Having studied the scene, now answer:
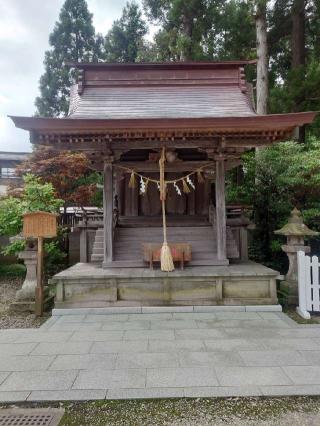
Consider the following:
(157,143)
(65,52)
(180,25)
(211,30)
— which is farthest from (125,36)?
(157,143)

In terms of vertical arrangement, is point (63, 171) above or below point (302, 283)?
above

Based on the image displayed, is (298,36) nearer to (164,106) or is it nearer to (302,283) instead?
(164,106)

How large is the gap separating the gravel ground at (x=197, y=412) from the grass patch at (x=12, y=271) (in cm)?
817

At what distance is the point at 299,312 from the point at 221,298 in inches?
60.4

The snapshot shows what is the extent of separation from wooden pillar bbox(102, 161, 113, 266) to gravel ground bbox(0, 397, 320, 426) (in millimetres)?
4393

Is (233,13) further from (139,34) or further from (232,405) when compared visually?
(232,405)

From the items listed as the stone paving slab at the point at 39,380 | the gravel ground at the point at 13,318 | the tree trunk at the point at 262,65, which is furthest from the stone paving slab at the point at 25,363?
the tree trunk at the point at 262,65

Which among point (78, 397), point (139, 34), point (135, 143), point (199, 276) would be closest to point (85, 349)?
point (78, 397)

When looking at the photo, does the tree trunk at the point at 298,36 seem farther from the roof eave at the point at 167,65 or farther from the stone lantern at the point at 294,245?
the stone lantern at the point at 294,245

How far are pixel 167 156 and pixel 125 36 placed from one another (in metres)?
23.5

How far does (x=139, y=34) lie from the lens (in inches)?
1061

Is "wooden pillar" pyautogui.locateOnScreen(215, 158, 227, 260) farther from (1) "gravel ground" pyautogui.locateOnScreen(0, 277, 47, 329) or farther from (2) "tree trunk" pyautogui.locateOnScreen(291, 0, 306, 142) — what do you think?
(2) "tree trunk" pyautogui.locateOnScreen(291, 0, 306, 142)

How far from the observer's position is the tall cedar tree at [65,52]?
26.0m

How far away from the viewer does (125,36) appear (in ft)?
87.4
